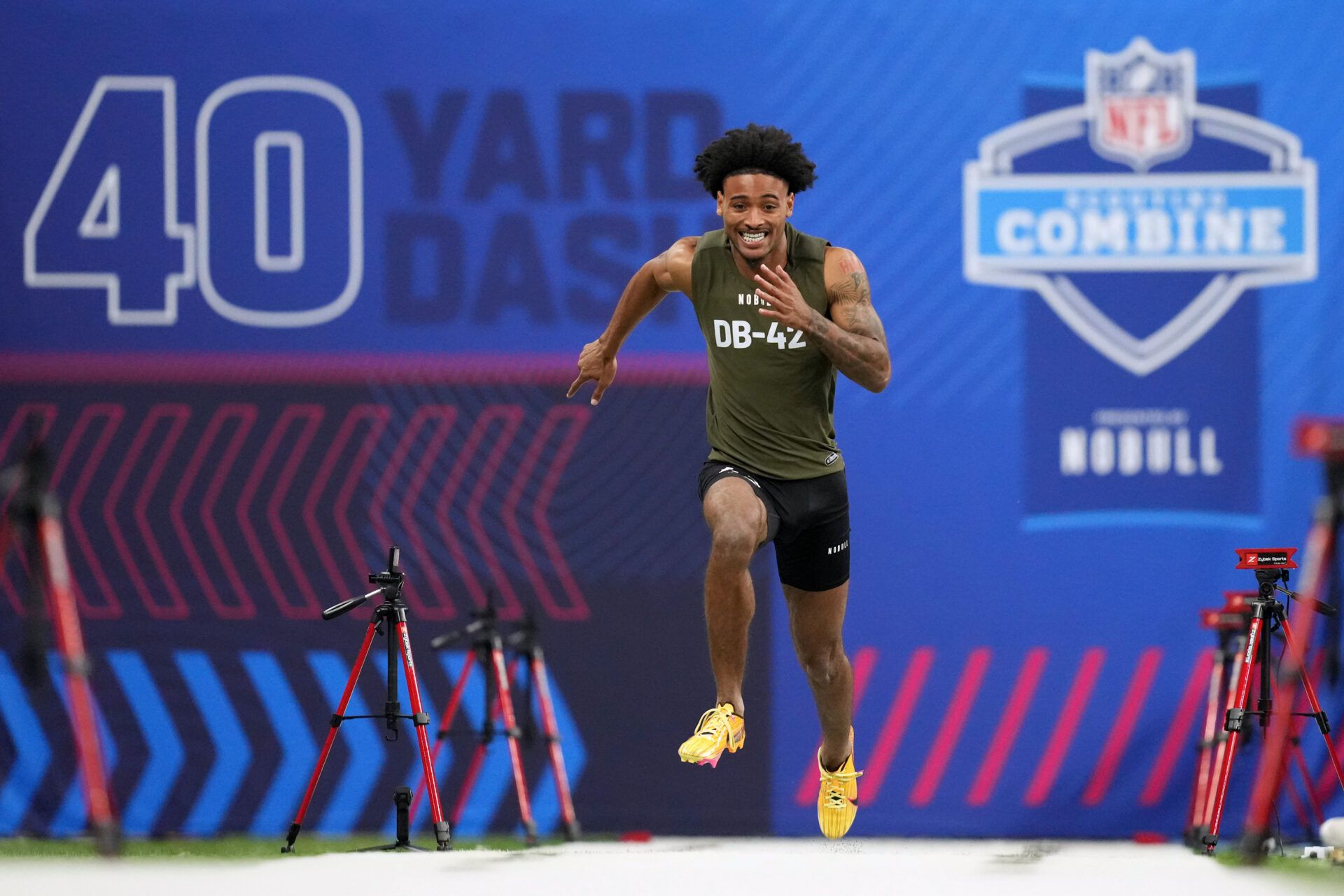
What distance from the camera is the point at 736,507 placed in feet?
13.8

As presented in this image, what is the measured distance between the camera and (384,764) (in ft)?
22.7

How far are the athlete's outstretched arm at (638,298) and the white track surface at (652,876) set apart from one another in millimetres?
1480

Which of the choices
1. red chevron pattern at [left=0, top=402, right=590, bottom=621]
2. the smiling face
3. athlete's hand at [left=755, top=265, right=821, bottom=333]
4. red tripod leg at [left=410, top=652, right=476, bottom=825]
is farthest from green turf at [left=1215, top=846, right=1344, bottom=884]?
red tripod leg at [left=410, top=652, right=476, bottom=825]

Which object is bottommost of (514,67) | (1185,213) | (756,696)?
(756,696)

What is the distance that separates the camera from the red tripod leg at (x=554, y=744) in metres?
6.78

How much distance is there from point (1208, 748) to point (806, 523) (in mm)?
2958

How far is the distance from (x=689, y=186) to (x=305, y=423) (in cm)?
190

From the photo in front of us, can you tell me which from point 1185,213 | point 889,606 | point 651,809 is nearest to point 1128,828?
point 889,606

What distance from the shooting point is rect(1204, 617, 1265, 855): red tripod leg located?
19.3 ft

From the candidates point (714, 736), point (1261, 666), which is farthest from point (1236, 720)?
point (714, 736)

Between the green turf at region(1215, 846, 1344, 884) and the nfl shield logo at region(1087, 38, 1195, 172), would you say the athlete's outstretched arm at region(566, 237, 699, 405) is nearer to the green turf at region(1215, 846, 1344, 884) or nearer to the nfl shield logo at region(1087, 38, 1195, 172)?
the green turf at region(1215, 846, 1344, 884)

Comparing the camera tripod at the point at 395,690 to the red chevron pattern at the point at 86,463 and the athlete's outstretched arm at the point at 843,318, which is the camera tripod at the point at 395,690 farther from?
the athlete's outstretched arm at the point at 843,318

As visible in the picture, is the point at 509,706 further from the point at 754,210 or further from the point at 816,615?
Answer: the point at 754,210

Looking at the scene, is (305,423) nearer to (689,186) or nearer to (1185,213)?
(689,186)
